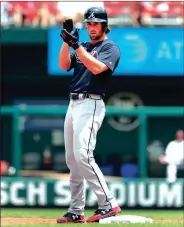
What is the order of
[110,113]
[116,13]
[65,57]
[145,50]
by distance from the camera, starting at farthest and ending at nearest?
[145,50]
[116,13]
[110,113]
[65,57]

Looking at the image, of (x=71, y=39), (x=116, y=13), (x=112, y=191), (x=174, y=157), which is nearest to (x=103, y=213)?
(x=71, y=39)

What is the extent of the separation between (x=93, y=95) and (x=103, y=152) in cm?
1095

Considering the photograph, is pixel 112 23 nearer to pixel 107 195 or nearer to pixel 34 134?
pixel 34 134

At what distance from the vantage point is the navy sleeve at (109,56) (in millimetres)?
5691

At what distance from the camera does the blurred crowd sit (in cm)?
1510

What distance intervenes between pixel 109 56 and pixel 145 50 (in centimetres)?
967

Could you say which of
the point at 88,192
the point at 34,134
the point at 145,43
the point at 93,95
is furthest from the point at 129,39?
the point at 93,95

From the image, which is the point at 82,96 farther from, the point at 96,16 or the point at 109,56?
the point at 96,16

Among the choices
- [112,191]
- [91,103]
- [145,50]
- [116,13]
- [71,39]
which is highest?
[116,13]

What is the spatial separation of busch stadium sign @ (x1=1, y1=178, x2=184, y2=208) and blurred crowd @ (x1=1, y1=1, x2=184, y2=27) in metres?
4.13

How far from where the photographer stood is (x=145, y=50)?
15320mm

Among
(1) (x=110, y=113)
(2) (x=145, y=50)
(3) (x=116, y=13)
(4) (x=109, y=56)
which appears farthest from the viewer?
(2) (x=145, y=50)

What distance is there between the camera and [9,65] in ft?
53.8

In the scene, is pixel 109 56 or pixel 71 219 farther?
pixel 71 219
